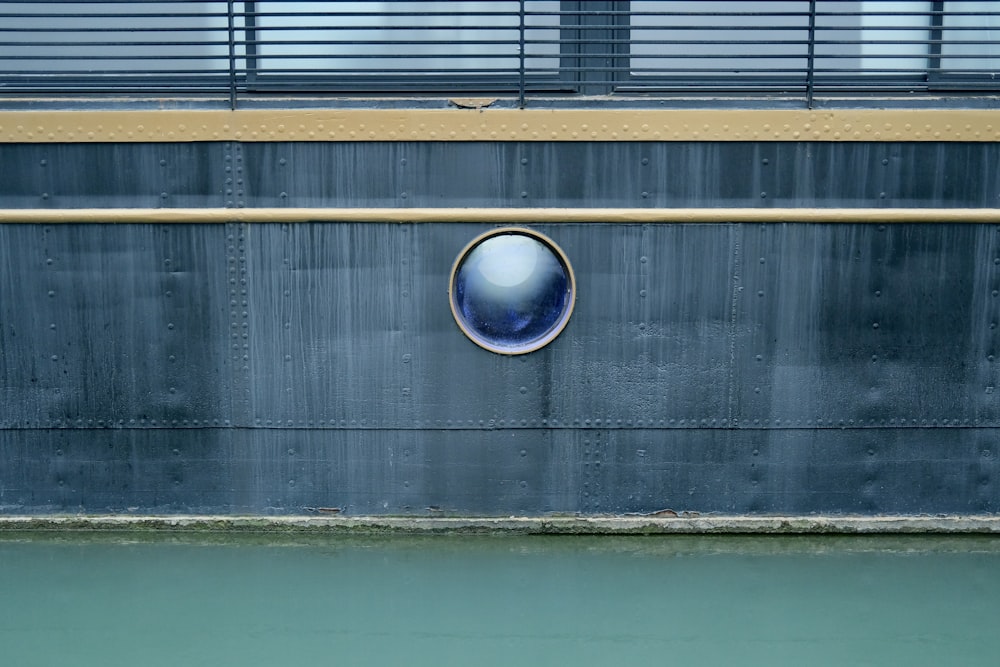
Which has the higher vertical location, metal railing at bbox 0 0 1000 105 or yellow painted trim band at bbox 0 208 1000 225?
metal railing at bbox 0 0 1000 105

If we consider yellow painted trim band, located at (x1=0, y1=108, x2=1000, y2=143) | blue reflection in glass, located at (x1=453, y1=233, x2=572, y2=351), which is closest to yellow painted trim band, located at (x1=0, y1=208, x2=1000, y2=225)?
blue reflection in glass, located at (x1=453, y1=233, x2=572, y2=351)

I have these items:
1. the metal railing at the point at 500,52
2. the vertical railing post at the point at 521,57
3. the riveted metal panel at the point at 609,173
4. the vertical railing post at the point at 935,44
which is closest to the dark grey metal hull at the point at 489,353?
the riveted metal panel at the point at 609,173

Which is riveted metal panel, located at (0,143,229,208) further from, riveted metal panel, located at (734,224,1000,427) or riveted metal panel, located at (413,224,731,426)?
riveted metal panel, located at (734,224,1000,427)

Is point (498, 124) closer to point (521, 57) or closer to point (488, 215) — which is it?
point (521, 57)

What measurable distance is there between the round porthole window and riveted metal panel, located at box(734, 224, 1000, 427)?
97 centimetres

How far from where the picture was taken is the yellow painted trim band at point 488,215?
469 centimetres

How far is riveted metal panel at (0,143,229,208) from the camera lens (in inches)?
185

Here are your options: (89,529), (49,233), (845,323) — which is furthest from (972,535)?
(49,233)

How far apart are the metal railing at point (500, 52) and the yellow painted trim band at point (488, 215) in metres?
0.62

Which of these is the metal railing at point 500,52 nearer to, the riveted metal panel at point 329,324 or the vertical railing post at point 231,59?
the vertical railing post at point 231,59

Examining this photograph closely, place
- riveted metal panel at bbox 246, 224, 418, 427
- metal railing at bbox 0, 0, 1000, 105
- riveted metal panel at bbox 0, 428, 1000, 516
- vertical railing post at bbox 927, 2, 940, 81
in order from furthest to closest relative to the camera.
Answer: vertical railing post at bbox 927, 2, 940, 81 → metal railing at bbox 0, 0, 1000, 105 → riveted metal panel at bbox 0, 428, 1000, 516 → riveted metal panel at bbox 246, 224, 418, 427

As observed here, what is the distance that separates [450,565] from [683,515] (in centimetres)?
128

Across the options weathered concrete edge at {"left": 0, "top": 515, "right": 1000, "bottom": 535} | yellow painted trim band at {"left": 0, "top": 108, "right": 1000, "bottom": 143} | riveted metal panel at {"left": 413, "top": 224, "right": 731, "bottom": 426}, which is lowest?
weathered concrete edge at {"left": 0, "top": 515, "right": 1000, "bottom": 535}

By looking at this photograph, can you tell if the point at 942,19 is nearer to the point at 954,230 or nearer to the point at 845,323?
the point at 954,230
